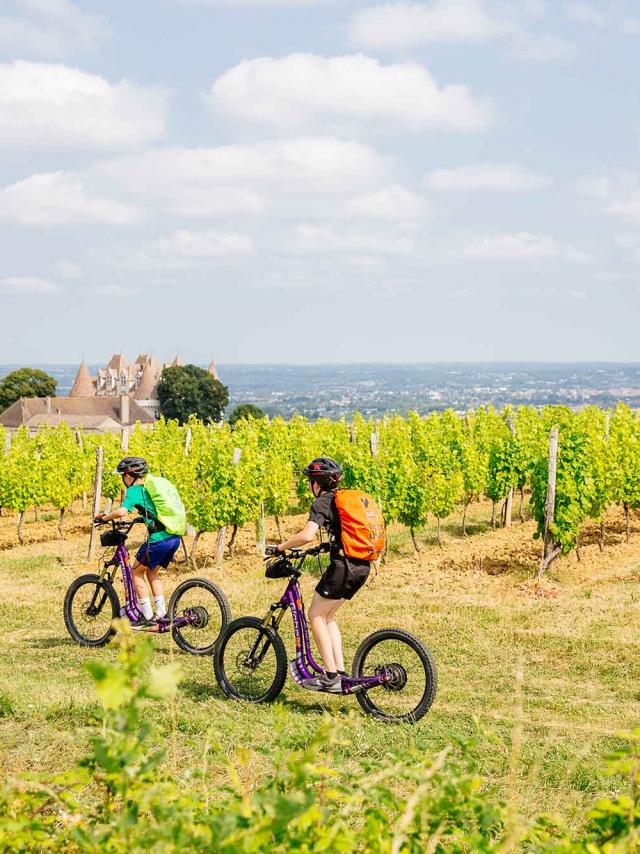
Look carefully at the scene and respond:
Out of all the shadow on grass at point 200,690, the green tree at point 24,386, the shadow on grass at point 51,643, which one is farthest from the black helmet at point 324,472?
the green tree at point 24,386

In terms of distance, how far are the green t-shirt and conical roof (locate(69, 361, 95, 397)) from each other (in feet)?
375

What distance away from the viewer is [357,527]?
6.04 metres

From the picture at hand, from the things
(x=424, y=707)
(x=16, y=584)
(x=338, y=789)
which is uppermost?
(x=338, y=789)

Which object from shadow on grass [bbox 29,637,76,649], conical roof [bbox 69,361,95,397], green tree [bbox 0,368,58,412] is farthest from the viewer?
conical roof [bbox 69,361,95,397]

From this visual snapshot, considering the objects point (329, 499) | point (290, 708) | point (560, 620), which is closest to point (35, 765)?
point (290, 708)

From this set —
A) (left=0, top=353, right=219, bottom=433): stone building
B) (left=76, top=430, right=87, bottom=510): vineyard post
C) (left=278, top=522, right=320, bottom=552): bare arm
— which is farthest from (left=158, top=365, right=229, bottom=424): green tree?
(left=278, top=522, right=320, bottom=552): bare arm

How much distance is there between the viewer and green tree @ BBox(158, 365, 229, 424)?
88.8 metres

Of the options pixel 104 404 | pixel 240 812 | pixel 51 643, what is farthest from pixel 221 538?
pixel 104 404

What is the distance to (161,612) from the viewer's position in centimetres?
836

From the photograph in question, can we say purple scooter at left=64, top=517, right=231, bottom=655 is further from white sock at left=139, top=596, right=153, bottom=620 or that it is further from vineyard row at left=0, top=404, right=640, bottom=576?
vineyard row at left=0, top=404, right=640, bottom=576

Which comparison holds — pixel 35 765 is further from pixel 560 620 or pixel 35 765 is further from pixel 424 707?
pixel 560 620

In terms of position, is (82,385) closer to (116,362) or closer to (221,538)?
(116,362)

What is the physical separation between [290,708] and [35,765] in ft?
6.43

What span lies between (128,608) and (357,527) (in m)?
3.38
